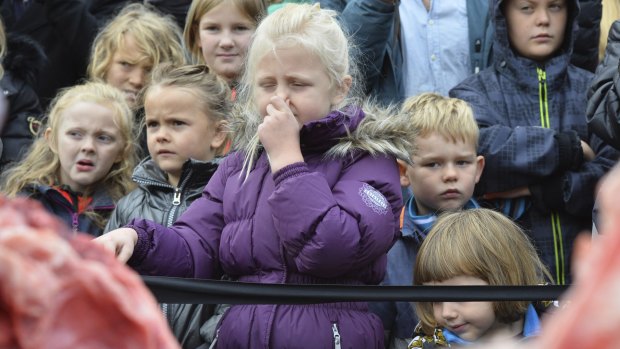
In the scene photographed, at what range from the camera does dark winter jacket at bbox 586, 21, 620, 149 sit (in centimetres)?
418

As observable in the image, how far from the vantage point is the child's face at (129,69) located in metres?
5.84

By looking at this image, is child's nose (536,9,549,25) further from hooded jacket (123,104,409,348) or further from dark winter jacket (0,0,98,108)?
dark winter jacket (0,0,98,108)

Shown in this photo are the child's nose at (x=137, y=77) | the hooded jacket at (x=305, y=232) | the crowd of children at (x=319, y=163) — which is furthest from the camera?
the child's nose at (x=137, y=77)

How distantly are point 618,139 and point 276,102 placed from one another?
4.75ft

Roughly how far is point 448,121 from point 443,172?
214 mm

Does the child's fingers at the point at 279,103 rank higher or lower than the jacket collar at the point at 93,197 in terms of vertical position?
higher

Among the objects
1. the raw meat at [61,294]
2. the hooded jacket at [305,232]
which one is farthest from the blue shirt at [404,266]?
the raw meat at [61,294]

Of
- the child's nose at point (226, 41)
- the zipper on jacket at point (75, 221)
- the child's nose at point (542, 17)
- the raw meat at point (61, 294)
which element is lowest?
the zipper on jacket at point (75, 221)

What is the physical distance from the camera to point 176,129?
15.7 ft

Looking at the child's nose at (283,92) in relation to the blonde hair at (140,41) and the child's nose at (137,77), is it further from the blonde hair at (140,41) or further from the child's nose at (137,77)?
the child's nose at (137,77)

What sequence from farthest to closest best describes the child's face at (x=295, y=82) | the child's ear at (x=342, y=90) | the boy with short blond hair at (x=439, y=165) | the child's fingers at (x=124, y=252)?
1. the boy with short blond hair at (x=439, y=165)
2. the child's ear at (x=342, y=90)
3. the child's face at (x=295, y=82)
4. the child's fingers at (x=124, y=252)

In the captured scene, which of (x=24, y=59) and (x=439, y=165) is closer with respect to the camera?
(x=439, y=165)

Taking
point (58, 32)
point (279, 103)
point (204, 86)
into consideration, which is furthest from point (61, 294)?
Result: point (58, 32)

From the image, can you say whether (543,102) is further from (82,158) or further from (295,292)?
(295,292)
